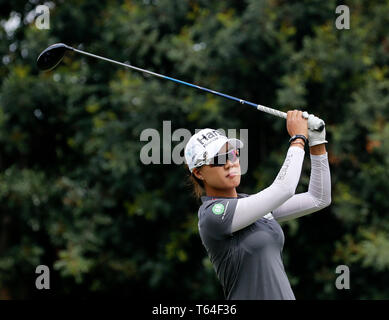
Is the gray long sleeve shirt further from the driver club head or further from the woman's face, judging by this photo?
the driver club head

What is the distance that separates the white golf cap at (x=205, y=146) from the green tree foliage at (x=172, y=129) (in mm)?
5451

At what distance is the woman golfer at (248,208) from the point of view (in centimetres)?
254

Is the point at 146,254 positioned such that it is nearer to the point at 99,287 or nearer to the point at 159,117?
the point at 99,287

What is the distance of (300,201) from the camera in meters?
2.94

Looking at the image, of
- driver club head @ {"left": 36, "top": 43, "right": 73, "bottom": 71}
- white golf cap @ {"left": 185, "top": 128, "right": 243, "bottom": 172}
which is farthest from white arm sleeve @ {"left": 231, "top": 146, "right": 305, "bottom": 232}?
driver club head @ {"left": 36, "top": 43, "right": 73, "bottom": 71}

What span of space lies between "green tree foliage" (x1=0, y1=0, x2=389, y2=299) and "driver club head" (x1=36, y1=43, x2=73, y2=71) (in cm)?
465

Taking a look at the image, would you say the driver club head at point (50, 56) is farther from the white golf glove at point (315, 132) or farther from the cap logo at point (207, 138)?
the white golf glove at point (315, 132)

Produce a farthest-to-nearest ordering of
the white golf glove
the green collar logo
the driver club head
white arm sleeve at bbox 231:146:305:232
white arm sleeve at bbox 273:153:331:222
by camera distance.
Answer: the driver club head, white arm sleeve at bbox 273:153:331:222, the white golf glove, the green collar logo, white arm sleeve at bbox 231:146:305:232

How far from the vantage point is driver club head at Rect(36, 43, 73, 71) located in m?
3.86

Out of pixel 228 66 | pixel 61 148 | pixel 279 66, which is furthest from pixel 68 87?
pixel 279 66

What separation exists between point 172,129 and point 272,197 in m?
6.32

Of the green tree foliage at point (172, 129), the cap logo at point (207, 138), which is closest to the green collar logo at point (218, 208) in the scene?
the cap logo at point (207, 138)

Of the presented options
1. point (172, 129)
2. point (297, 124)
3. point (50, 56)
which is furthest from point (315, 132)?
point (172, 129)

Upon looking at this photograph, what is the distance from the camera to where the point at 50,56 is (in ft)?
12.8
